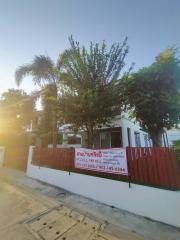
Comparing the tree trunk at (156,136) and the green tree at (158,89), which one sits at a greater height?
the green tree at (158,89)

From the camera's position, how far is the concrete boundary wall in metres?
3.91

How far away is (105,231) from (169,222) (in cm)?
175

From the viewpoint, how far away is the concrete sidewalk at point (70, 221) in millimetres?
3465

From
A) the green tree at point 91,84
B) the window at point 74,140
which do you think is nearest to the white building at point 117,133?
the window at point 74,140

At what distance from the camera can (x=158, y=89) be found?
9.67 meters

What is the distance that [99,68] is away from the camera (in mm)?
7656

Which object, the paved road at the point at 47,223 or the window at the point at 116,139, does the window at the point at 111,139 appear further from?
the paved road at the point at 47,223

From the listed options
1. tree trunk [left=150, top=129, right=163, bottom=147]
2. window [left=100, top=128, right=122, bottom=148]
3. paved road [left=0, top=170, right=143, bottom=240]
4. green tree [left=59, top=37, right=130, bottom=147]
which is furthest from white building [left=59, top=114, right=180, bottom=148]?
paved road [left=0, top=170, right=143, bottom=240]

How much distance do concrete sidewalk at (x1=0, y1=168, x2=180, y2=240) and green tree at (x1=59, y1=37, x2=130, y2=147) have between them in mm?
3903

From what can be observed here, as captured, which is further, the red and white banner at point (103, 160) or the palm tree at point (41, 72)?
the palm tree at point (41, 72)

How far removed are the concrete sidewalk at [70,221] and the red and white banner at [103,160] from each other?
3.96 feet

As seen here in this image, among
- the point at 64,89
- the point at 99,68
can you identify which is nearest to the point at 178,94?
the point at 99,68

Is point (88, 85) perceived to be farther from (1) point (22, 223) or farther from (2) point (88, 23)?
(1) point (22, 223)

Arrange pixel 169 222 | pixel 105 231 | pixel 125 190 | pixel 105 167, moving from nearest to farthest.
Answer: pixel 105 231 → pixel 169 222 → pixel 125 190 → pixel 105 167
